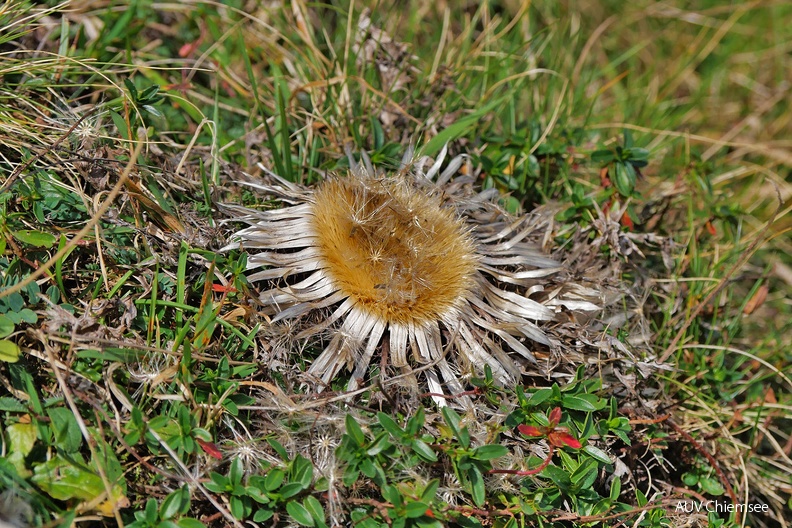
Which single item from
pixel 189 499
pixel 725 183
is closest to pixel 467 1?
pixel 725 183

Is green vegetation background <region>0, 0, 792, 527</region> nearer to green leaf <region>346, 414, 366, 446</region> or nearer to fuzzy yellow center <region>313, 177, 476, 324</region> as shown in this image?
green leaf <region>346, 414, 366, 446</region>

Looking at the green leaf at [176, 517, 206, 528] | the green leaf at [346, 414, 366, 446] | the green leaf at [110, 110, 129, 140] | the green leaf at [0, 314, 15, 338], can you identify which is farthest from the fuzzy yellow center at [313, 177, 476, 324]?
the green leaf at [0, 314, 15, 338]

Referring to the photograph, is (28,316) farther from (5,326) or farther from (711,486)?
(711,486)

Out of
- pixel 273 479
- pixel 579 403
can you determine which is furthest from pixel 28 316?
pixel 579 403

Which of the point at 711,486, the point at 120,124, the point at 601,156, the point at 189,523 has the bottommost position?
the point at 711,486

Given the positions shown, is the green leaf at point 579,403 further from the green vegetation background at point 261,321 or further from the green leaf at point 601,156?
the green leaf at point 601,156

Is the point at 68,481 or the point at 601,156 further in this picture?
the point at 601,156
